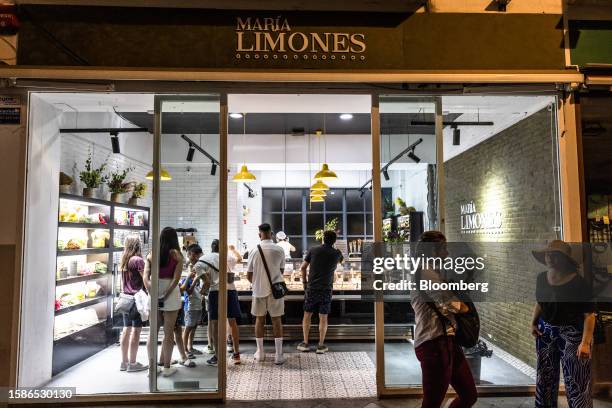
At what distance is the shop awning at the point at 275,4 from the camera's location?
3.77 meters

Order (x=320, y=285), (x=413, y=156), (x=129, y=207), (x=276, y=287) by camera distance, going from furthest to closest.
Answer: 1. (x=129, y=207)
2. (x=320, y=285)
3. (x=276, y=287)
4. (x=413, y=156)

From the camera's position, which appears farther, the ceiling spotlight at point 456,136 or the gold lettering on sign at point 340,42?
the ceiling spotlight at point 456,136

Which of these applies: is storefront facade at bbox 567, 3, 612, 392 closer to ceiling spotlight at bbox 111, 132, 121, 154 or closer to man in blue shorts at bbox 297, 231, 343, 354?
man in blue shorts at bbox 297, 231, 343, 354

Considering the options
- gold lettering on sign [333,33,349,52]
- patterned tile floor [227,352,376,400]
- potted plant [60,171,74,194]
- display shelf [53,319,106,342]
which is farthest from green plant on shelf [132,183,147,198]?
gold lettering on sign [333,33,349,52]

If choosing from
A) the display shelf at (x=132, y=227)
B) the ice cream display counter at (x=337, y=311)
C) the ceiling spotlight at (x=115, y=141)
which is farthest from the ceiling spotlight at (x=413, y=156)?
the display shelf at (x=132, y=227)

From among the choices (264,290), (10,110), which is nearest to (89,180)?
(10,110)

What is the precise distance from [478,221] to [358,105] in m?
2.18

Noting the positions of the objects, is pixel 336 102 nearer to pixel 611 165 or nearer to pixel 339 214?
pixel 611 165

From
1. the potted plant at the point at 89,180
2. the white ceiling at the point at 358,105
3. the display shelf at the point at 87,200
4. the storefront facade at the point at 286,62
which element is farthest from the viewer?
the potted plant at the point at 89,180

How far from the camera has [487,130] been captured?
→ 534 centimetres

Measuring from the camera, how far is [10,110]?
3.76 metres

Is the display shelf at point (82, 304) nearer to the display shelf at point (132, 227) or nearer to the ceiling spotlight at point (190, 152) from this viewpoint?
the display shelf at point (132, 227)

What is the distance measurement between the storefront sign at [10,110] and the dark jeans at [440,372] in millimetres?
4156

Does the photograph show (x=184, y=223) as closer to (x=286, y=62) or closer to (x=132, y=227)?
(x=286, y=62)
